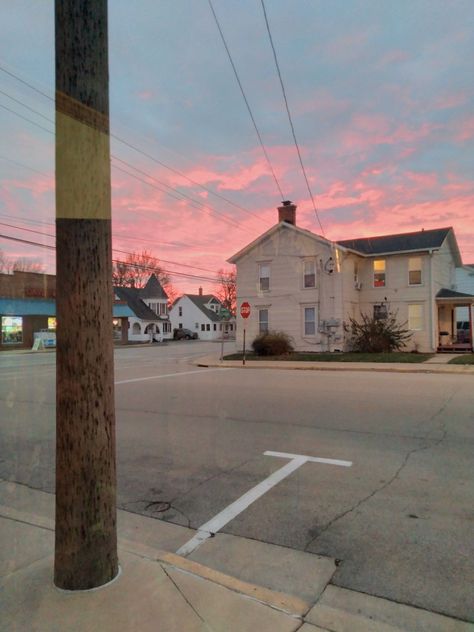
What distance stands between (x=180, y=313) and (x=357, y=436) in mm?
61045

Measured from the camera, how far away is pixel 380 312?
986 inches

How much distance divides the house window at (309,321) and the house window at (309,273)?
4.40 ft

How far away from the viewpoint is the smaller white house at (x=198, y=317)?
211 ft

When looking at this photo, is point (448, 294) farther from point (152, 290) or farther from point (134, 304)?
point (152, 290)

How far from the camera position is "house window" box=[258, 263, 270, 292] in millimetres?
26844

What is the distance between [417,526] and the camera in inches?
153

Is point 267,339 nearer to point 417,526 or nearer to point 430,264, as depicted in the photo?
point 430,264

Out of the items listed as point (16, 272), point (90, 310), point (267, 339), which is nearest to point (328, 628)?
point (90, 310)

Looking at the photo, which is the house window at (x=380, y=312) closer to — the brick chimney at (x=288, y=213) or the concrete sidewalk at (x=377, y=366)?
the concrete sidewalk at (x=377, y=366)

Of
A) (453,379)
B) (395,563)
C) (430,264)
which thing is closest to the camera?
(395,563)

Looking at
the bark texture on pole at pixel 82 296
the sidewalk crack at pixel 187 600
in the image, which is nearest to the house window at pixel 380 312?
the sidewalk crack at pixel 187 600

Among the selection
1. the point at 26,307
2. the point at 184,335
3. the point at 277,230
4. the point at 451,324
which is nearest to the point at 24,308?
the point at 26,307

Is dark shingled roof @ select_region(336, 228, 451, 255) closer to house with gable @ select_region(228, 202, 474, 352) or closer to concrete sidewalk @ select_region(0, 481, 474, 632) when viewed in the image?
house with gable @ select_region(228, 202, 474, 352)

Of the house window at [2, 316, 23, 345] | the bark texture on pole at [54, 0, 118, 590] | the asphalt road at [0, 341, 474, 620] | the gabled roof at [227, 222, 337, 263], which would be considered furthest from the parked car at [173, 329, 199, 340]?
the bark texture on pole at [54, 0, 118, 590]
